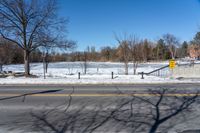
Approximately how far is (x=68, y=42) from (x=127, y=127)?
20176 millimetres

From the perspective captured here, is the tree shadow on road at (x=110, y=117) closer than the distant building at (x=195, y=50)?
Yes

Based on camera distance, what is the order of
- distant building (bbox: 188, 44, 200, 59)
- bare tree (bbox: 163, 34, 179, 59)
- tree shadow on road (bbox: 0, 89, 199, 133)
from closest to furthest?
tree shadow on road (bbox: 0, 89, 199, 133), distant building (bbox: 188, 44, 200, 59), bare tree (bbox: 163, 34, 179, 59)

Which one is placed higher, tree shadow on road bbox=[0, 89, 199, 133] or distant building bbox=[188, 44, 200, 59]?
distant building bbox=[188, 44, 200, 59]

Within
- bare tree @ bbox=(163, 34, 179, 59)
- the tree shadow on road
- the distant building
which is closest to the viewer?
the tree shadow on road

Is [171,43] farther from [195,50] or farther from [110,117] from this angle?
[110,117]

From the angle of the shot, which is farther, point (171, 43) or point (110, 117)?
point (171, 43)

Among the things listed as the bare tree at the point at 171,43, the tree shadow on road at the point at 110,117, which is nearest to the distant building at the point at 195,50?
the bare tree at the point at 171,43

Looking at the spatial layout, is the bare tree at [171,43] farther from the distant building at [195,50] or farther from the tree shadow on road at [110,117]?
the tree shadow on road at [110,117]

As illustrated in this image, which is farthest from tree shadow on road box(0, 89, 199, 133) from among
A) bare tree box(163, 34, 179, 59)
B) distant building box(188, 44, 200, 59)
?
bare tree box(163, 34, 179, 59)

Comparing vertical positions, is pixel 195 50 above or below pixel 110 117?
above

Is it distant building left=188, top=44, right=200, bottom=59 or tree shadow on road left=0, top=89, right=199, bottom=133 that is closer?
tree shadow on road left=0, top=89, right=199, bottom=133

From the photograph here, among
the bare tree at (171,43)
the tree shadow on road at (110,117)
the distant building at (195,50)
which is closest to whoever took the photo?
the tree shadow on road at (110,117)

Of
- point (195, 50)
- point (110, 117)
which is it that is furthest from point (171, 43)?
point (110, 117)

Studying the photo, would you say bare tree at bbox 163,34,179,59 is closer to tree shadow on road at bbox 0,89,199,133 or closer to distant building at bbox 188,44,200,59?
distant building at bbox 188,44,200,59
